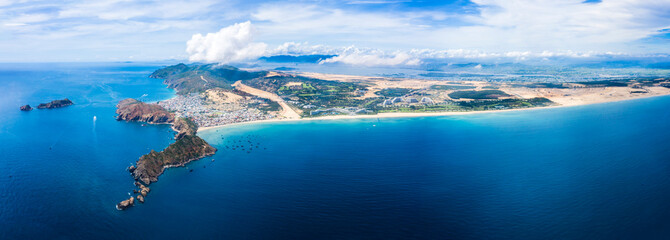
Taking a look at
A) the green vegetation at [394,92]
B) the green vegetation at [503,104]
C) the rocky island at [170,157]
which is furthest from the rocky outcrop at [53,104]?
the green vegetation at [503,104]

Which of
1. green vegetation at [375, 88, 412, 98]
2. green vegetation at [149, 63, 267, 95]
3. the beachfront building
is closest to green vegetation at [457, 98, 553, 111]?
the beachfront building

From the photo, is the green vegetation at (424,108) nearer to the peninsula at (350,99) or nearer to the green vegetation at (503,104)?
the peninsula at (350,99)

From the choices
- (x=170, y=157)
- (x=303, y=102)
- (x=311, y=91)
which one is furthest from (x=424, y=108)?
(x=170, y=157)

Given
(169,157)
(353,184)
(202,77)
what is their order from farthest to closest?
1. (202,77)
2. (169,157)
3. (353,184)

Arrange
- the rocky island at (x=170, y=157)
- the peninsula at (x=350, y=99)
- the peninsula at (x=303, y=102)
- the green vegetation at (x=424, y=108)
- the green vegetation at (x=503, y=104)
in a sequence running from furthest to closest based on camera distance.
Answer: the green vegetation at (x=503, y=104)
the green vegetation at (x=424, y=108)
the peninsula at (x=350, y=99)
the peninsula at (x=303, y=102)
the rocky island at (x=170, y=157)

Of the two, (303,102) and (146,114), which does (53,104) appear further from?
(303,102)

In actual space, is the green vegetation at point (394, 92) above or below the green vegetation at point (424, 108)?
above
